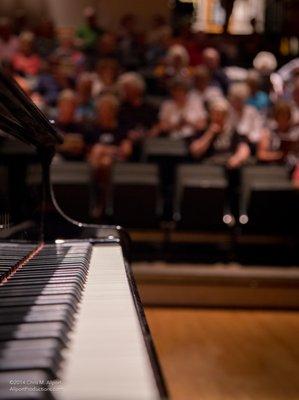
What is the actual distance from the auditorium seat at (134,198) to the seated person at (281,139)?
67cm

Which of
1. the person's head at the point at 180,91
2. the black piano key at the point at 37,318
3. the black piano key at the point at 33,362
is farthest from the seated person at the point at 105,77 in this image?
the black piano key at the point at 33,362

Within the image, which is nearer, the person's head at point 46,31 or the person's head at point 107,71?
the person's head at point 107,71

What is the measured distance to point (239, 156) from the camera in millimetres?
3141

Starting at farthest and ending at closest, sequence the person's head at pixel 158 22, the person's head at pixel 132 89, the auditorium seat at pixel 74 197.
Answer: the person's head at pixel 158 22 → the person's head at pixel 132 89 → the auditorium seat at pixel 74 197

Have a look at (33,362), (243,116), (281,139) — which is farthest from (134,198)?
(33,362)

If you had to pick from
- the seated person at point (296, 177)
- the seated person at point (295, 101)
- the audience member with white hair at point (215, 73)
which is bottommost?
the seated person at point (296, 177)

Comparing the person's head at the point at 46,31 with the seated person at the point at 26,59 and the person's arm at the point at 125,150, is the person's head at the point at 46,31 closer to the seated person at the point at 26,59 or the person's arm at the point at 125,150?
the seated person at the point at 26,59

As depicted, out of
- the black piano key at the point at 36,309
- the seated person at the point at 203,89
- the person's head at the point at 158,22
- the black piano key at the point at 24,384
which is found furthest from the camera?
the person's head at the point at 158,22

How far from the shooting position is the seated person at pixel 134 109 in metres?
3.31

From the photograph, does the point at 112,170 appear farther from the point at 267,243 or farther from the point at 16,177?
the point at 16,177

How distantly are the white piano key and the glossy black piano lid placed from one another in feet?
0.79

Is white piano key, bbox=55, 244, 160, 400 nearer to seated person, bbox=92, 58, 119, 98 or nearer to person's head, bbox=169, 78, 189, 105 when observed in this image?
person's head, bbox=169, 78, 189, 105

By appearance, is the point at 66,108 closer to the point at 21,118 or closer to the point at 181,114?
the point at 181,114

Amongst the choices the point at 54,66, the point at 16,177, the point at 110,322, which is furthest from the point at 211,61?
the point at 110,322
